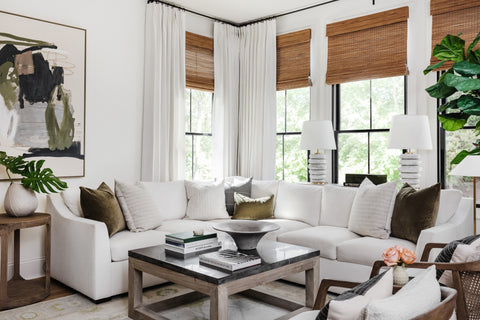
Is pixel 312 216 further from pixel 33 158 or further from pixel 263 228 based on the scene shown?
pixel 33 158

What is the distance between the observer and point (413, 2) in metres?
4.27

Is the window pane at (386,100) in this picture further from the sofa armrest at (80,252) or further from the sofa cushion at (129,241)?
the sofa armrest at (80,252)

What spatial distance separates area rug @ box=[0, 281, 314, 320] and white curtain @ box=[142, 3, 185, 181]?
1.70m

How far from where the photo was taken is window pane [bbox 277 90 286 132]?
5.45 m

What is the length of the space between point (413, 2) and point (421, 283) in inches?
147

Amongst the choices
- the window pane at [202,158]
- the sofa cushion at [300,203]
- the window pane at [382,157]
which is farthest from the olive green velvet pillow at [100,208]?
the window pane at [382,157]

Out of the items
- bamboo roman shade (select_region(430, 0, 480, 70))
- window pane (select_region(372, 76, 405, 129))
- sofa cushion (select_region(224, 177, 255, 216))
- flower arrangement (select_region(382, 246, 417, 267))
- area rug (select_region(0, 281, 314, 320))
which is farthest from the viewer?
sofa cushion (select_region(224, 177, 255, 216))

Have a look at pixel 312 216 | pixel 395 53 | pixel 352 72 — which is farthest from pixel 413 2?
pixel 312 216

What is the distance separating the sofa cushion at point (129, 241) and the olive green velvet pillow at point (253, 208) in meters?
0.96

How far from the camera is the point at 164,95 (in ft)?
15.7

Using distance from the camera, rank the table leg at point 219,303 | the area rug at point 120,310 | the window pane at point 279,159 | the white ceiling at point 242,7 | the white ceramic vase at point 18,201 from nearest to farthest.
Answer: the table leg at point 219,303 < the area rug at point 120,310 < the white ceramic vase at point 18,201 < the white ceiling at point 242,7 < the window pane at point 279,159

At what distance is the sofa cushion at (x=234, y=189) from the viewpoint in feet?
14.9

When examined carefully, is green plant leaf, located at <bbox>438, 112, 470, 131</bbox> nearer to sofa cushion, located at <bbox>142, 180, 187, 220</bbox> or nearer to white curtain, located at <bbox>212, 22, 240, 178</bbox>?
sofa cushion, located at <bbox>142, 180, 187, 220</bbox>

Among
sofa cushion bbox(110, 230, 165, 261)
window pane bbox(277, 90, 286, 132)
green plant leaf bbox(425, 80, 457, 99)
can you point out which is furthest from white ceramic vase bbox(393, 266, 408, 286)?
window pane bbox(277, 90, 286, 132)
